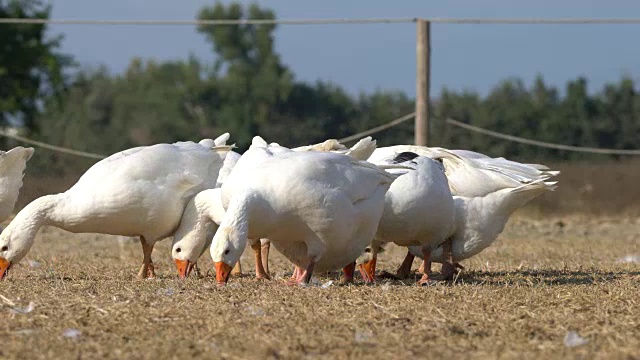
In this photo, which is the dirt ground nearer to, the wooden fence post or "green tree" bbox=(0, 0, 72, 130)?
the wooden fence post

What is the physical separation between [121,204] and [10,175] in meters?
1.58

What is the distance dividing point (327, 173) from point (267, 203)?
19.8 inches

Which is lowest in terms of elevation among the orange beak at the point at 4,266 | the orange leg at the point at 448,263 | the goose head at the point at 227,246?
the orange leg at the point at 448,263

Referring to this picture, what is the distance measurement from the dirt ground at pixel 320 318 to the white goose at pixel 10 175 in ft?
3.61

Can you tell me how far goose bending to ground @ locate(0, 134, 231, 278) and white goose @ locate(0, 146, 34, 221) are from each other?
35.5 inches

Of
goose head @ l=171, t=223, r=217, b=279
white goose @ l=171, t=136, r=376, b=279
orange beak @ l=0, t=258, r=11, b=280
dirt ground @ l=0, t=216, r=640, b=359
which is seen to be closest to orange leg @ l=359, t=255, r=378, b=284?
dirt ground @ l=0, t=216, r=640, b=359

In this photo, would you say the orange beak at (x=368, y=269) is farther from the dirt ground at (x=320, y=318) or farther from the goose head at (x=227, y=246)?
the goose head at (x=227, y=246)

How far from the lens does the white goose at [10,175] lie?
30.3ft

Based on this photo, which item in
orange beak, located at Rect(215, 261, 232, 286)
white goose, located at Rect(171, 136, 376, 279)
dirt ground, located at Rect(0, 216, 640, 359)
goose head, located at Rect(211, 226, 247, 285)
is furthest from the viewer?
white goose, located at Rect(171, 136, 376, 279)

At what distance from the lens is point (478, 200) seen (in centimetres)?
868

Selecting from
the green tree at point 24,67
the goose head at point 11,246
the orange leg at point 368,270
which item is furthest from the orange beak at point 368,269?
the green tree at point 24,67

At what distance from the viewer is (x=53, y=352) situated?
4.67 m

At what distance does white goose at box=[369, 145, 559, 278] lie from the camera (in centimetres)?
859

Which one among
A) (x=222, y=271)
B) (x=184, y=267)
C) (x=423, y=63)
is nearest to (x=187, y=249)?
(x=184, y=267)
